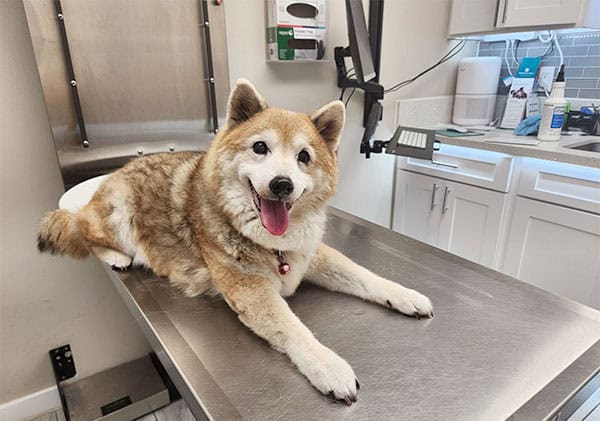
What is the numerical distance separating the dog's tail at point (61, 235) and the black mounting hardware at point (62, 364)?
63cm

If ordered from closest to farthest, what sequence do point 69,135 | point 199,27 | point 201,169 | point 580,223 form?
point 201,169, point 69,135, point 199,27, point 580,223

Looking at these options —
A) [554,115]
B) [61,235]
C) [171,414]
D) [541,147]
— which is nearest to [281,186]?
[61,235]

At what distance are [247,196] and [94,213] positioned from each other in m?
0.46

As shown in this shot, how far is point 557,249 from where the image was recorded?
1.73 metres

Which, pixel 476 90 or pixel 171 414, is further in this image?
pixel 476 90

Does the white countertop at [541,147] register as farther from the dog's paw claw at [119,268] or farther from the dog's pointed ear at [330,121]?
the dog's paw claw at [119,268]

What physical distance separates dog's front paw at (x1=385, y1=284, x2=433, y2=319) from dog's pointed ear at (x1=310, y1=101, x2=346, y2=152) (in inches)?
15.1

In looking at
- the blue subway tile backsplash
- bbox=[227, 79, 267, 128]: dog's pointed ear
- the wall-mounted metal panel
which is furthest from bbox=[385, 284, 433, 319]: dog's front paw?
the blue subway tile backsplash

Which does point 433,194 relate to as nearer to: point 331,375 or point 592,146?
point 592,146

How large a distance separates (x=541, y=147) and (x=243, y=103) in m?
1.54

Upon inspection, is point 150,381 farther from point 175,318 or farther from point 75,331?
point 175,318

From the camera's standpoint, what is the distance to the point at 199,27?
1.35 metres

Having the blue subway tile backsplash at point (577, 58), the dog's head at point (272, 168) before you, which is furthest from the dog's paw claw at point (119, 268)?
the blue subway tile backsplash at point (577, 58)

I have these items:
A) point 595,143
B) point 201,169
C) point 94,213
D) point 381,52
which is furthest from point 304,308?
point 595,143
